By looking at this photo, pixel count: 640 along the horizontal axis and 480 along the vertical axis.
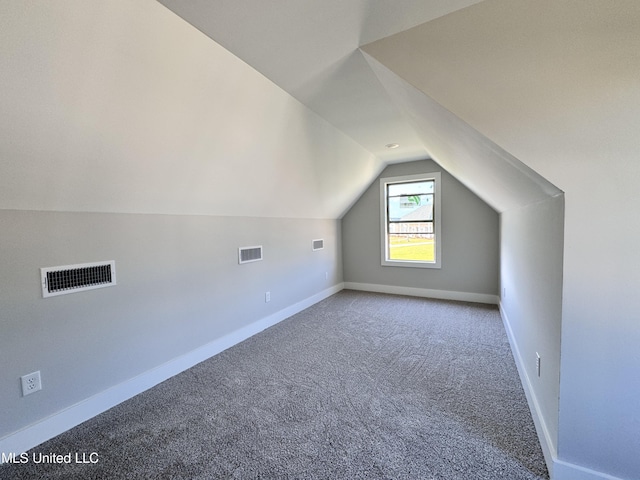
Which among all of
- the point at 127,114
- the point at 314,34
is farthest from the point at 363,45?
the point at 127,114

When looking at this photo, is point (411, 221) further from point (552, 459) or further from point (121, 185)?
point (121, 185)

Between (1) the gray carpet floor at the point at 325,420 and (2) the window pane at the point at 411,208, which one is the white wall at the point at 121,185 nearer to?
(1) the gray carpet floor at the point at 325,420

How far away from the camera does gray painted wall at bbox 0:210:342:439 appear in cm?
158

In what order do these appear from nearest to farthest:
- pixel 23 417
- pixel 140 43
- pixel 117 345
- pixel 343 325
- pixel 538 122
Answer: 1. pixel 538 122
2. pixel 140 43
3. pixel 23 417
4. pixel 117 345
5. pixel 343 325

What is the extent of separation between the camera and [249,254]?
10.5 feet

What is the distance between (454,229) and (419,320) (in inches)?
69.0

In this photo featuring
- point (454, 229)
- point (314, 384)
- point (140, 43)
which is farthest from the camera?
point (454, 229)

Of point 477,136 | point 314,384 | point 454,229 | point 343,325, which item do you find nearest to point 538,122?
point 477,136

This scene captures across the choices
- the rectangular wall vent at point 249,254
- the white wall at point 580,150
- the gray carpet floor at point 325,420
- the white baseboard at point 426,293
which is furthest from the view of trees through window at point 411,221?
the white wall at point 580,150

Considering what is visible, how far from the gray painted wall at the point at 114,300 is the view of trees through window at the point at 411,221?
107 inches

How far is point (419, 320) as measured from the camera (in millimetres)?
3613

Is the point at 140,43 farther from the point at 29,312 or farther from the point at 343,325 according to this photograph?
the point at 343,325

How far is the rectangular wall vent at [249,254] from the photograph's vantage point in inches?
122

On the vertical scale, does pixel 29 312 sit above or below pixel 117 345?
above
